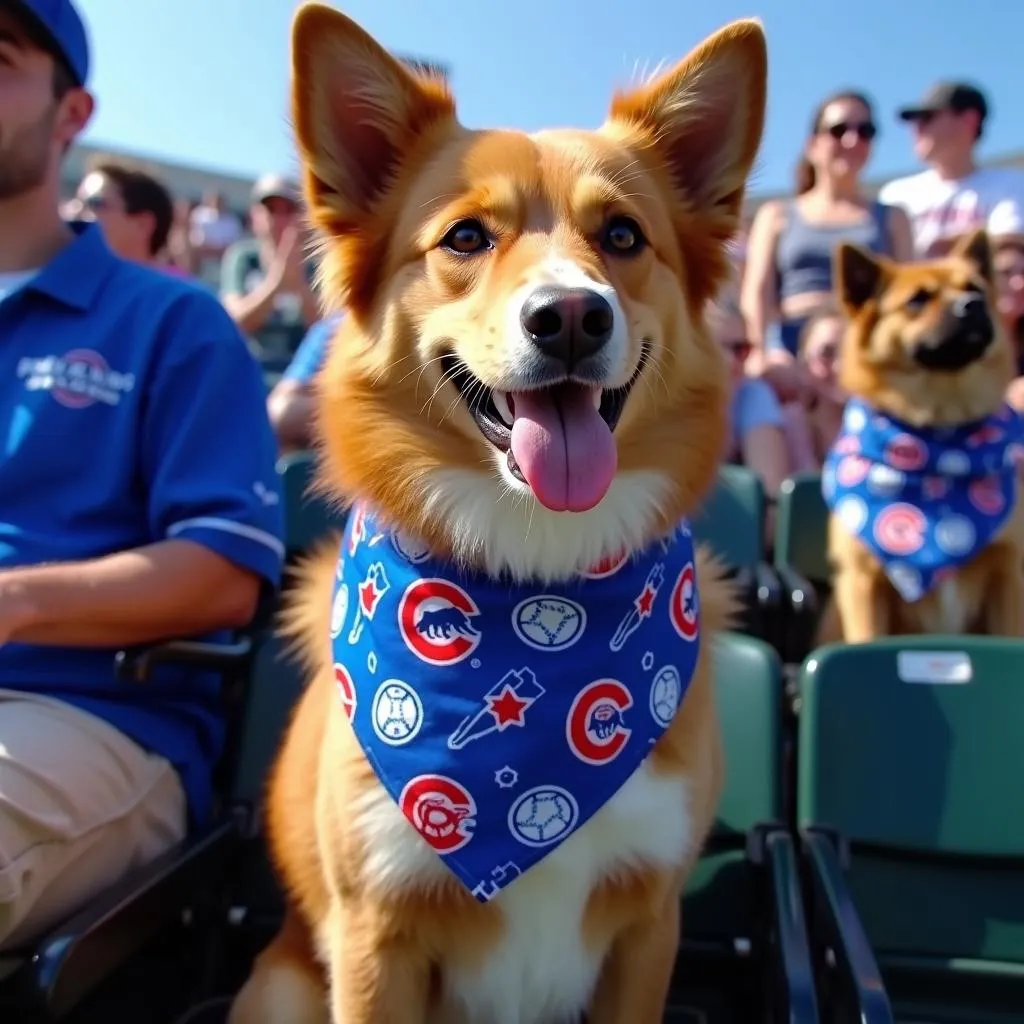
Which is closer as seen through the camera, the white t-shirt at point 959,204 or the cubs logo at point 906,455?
the cubs logo at point 906,455

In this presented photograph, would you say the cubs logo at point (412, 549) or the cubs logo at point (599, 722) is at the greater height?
the cubs logo at point (412, 549)

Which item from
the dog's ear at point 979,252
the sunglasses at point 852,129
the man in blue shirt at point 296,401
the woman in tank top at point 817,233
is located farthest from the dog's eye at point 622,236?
the sunglasses at point 852,129

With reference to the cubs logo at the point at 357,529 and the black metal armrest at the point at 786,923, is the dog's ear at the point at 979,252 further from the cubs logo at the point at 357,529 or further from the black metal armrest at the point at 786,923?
the cubs logo at the point at 357,529

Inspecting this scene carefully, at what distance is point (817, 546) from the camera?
11.9 ft

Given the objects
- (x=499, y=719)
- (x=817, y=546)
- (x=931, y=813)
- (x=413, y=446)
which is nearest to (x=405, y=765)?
(x=499, y=719)

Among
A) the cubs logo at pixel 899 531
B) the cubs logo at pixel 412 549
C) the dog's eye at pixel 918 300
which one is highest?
the dog's eye at pixel 918 300

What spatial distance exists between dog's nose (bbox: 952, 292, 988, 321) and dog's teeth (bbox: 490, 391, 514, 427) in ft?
8.34

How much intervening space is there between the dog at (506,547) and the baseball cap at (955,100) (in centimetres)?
342

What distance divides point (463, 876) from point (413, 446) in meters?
0.70

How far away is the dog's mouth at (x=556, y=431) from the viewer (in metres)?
1.52

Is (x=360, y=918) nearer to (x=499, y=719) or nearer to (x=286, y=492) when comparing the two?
(x=499, y=719)

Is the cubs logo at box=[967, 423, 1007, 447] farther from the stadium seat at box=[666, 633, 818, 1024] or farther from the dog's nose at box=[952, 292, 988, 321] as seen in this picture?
the stadium seat at box=[666, 633, 818, 1024]

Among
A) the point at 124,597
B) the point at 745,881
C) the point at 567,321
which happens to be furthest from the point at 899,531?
the point at 124,597

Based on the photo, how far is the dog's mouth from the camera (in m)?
1.52
